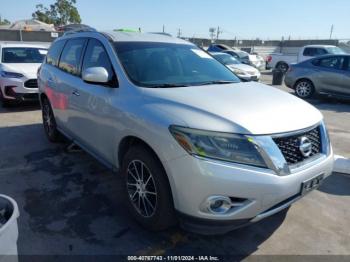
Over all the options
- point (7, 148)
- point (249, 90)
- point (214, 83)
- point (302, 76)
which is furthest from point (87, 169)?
point (302, 76)

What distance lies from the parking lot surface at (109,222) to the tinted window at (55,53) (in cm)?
158

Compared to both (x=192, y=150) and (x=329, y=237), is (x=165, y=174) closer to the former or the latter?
(x=192, y=150)

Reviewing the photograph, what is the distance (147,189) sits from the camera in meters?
2.93

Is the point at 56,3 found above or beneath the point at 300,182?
above

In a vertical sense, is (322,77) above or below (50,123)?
above

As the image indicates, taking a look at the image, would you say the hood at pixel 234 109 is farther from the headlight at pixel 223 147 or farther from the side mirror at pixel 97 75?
the side mirror at pixel 97 75

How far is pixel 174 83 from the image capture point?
10.8 feet

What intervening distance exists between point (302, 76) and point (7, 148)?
9298mm

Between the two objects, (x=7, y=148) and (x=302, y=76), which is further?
→ (x=302, y=76)

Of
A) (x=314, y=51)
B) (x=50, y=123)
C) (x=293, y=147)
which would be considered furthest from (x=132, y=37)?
(x=314, y=51)

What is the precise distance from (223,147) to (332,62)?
9.52 meters

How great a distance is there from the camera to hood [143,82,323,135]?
2480 mm

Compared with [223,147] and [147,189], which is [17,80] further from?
[223,147]

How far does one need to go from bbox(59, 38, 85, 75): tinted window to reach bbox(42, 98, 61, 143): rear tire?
3.10 feet
